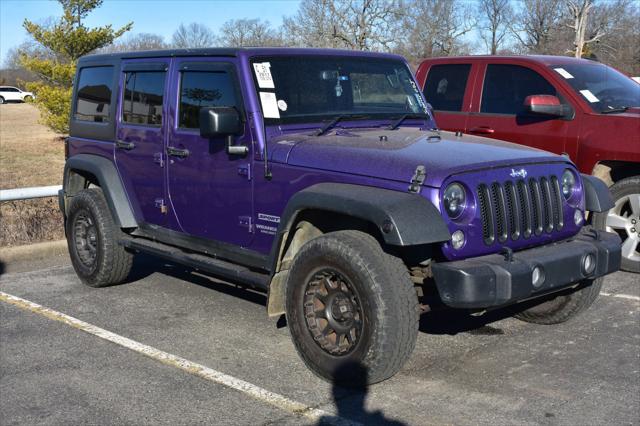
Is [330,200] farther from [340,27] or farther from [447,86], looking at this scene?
[340,27]

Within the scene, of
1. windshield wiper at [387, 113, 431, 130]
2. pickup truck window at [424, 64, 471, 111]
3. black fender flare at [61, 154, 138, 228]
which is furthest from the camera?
pickup truck window at [424, 64, 471, 111]

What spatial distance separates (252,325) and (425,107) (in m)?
2.10

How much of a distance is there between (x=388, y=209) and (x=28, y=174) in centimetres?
1346

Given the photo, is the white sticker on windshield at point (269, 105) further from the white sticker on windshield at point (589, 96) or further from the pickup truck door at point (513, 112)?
the white sticker on windshield at point (589, 96)

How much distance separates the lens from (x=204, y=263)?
569 cm

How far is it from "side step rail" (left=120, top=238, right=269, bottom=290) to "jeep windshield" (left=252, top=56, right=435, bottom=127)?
40.2 inches

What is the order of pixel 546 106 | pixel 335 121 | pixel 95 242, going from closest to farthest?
1. pixel 335 121
2. pixel 95 242
3. pixel 546 106

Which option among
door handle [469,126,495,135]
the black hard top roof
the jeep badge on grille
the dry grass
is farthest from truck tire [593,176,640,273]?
the dry grass

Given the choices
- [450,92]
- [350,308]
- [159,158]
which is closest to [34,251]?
[159,158]

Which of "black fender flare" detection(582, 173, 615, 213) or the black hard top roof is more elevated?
the black hard top roof

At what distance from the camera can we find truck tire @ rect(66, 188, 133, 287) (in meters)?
6.67

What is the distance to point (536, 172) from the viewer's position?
486 centimetres

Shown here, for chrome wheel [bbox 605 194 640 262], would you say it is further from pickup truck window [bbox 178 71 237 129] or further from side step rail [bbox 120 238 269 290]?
pickup truck window [bbox 178 71 237 129]

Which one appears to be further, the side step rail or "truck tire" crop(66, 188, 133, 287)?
"truck tire" crop(66, 188, 133, 287)
